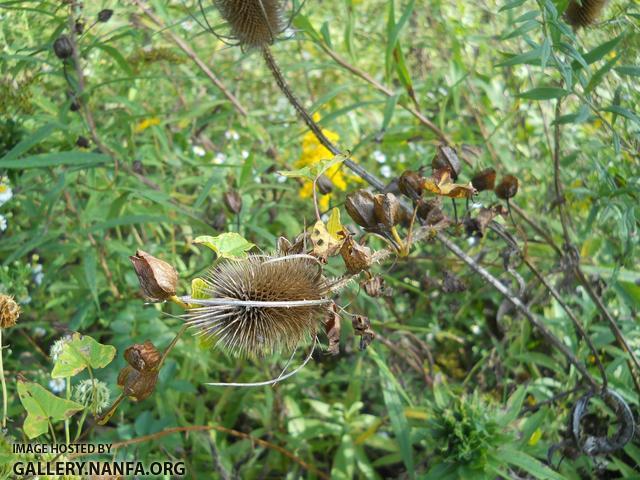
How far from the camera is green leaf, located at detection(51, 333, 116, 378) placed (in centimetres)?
106

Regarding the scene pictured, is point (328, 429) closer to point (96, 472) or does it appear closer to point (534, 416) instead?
point (534, 416)

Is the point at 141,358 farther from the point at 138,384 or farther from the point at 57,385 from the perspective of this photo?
the point at 57,385

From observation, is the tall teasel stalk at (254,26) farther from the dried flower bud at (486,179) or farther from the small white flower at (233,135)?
the small white flower at (233,135)

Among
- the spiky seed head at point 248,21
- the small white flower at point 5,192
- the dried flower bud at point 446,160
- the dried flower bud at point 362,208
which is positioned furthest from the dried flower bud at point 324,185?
the small white flower at point 5,192

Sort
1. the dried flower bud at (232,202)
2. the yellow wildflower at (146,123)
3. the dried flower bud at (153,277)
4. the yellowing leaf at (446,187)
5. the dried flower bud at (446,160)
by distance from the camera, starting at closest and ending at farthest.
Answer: the dried flower bud at (153,277) → the yellowing leaf at (446,187) → the dried flower bud at (446,160) → the dried flower bud at (232,202) → the yellow wildflower at (146,123)

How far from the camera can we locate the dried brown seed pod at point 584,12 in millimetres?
1807

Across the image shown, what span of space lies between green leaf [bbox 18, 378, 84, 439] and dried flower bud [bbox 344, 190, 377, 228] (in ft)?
1.79

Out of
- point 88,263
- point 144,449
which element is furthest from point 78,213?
point 144,449

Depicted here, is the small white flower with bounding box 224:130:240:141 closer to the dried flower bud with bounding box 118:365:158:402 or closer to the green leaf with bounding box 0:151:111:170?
the green leaf with bounding box 0:151:111:170

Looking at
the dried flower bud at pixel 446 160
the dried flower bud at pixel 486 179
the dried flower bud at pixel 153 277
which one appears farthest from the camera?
the dried flower bud at pixel 486 179

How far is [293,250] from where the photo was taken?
1.08 metres

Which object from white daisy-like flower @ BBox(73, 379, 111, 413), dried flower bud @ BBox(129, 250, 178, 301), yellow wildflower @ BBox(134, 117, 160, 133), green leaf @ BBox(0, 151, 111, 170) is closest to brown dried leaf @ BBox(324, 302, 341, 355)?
dried flower bud @ BBox(129, 250, 178, 301)

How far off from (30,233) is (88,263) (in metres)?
0.37

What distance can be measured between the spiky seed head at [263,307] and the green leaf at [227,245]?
42 millimetres
